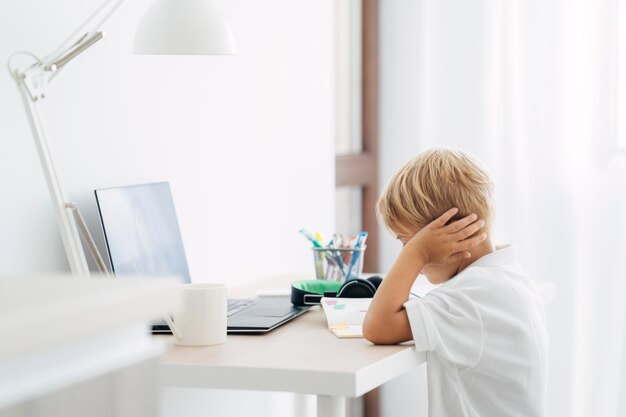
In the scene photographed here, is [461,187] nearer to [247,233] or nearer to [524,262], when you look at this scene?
[247,233]

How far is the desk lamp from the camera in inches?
54.8

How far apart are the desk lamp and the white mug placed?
0.55 ft

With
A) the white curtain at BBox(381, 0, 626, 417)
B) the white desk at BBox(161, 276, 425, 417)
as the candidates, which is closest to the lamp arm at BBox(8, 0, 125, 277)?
the white desk at BBox(161, 276, 425, 417)

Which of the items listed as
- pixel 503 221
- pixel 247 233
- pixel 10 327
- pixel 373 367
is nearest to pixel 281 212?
pixel 247 233

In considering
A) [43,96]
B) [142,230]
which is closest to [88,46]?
[43,96]

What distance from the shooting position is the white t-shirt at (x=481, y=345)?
1.41 m

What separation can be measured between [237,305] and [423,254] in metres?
0.42

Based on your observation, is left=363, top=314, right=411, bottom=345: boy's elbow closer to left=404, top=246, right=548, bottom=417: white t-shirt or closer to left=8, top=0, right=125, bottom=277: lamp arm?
left=404, top=246, right=548, bottom=417: white t-shirt

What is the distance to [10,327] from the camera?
494 millimetres

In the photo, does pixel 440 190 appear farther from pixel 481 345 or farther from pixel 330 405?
pixel 330 405

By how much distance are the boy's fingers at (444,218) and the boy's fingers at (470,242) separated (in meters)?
0.04

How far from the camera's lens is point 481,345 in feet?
4.68

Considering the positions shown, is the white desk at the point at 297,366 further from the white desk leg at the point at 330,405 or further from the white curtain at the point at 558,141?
the white curtain at the point at 558,141

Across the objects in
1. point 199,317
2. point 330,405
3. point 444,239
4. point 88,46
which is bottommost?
point 330,405
